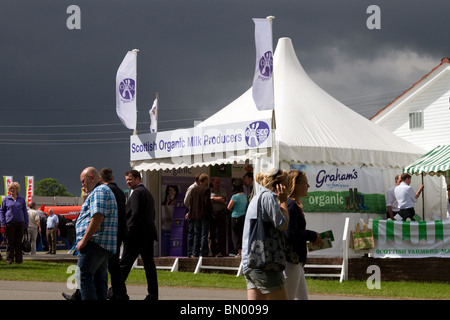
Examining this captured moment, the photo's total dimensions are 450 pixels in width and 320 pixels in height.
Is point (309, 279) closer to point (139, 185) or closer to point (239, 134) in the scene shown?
point (239, 134)

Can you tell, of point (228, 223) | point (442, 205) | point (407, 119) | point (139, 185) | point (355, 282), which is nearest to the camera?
point (139, 185)

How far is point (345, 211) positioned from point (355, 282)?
3073mm

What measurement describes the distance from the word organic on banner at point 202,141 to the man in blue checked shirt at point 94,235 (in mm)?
8740

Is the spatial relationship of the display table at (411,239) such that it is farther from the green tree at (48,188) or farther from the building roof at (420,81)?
the green tree at (48,188)

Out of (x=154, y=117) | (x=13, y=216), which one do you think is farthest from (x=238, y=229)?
(x=154, y=117)

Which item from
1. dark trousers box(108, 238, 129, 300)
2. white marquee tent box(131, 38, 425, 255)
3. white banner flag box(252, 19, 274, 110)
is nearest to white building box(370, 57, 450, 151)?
white marquee tent box(131, 38, 425, 255)

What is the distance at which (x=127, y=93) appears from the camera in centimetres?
2061

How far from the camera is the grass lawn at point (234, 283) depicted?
13.6 meters

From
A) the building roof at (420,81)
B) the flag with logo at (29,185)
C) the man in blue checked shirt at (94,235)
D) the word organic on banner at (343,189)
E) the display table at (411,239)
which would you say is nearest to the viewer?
the man in blue checked shirt at (94,235)

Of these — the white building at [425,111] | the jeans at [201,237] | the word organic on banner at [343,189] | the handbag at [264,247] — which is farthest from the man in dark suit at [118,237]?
the white building at [425,111]

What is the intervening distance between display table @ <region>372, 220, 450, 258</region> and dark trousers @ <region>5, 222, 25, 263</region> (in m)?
8.06

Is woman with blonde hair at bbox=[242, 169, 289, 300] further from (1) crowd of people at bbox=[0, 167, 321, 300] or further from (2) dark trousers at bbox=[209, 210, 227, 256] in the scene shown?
(2) dark trousers at bbox=[209, 210, 227, 256]

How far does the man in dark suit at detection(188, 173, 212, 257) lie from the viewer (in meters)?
18.0

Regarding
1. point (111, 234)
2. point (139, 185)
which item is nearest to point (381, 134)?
point (139, 185)
